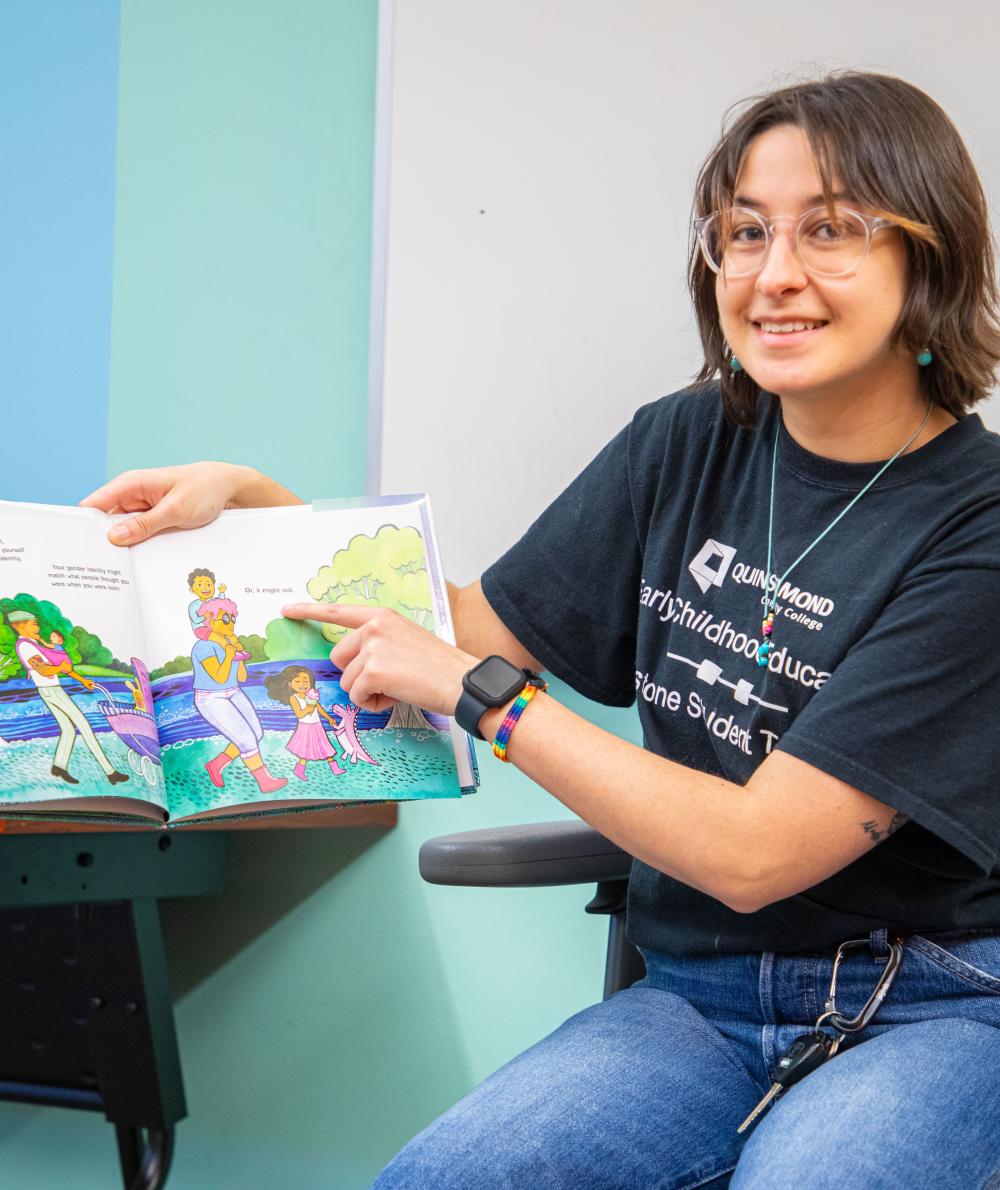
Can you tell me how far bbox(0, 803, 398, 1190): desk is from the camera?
141cm

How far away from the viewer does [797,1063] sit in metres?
0.87

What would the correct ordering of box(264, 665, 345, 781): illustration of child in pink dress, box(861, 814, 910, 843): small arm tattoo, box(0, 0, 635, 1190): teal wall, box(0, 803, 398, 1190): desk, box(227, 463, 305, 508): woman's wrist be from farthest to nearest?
box(0, 0, 635, 1190): teal wall, box(0, 803, 398, 1190): desk, box(227, 463, 305, 508): woman's wrist, box(264, 665, 345, 781): illustration of child in pink dress, box(861, 814, 910, 843): small arm tattoo

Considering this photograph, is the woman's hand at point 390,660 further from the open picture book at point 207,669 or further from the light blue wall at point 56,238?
the light blue wall at point 56,238

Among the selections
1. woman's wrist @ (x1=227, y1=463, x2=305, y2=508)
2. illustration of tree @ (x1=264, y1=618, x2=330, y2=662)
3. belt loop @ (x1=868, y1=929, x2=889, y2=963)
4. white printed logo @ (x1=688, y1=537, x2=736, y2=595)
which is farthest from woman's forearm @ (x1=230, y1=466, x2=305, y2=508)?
belt loop @ (x1=868, y1=929, x2=889, y2=963)

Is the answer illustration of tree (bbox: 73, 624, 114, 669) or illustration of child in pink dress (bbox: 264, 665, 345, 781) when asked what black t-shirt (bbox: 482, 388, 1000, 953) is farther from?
illustration of tree (bbox: 73, 624, 114, 669)

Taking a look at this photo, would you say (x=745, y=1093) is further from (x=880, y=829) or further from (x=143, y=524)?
(x=143, y=524)

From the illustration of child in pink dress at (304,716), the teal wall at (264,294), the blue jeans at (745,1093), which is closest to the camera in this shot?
the blue jeans at (745,1093)

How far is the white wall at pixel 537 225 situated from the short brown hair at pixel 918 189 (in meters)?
0.44

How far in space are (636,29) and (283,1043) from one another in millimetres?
1318

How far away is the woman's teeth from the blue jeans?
449 mm

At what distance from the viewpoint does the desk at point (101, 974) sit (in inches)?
55.3

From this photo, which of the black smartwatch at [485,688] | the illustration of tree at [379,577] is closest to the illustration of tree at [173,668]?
the illustration of tree at [379,577]

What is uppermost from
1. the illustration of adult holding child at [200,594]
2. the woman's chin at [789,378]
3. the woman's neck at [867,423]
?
the woman's chin at [789,378]

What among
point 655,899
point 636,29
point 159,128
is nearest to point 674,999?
point 655,899
